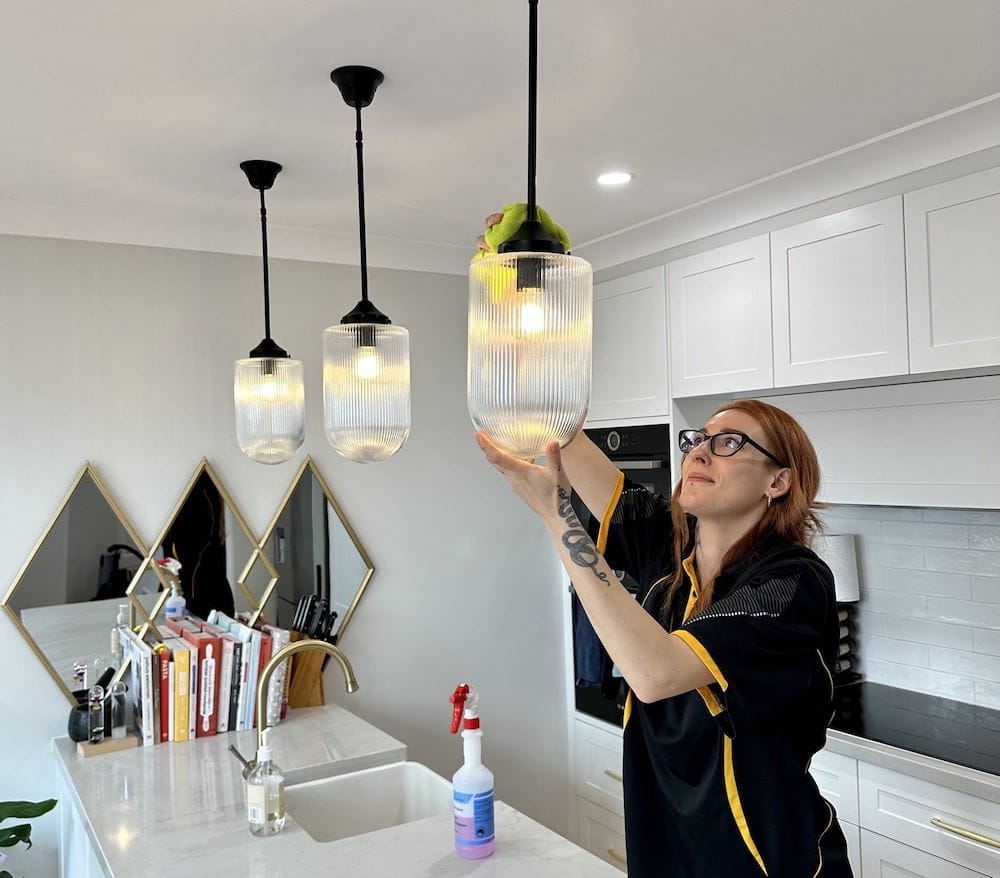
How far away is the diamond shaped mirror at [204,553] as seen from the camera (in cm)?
285

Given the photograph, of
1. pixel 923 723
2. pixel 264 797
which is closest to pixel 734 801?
pixel 264 797

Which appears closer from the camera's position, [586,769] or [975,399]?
[975,399]

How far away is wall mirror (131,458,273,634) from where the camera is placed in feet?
9.36

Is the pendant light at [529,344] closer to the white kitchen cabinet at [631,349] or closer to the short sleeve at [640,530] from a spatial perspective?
the short sleeve at [640,530]

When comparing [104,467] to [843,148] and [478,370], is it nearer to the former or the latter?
[478,370]

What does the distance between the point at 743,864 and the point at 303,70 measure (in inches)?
64.4

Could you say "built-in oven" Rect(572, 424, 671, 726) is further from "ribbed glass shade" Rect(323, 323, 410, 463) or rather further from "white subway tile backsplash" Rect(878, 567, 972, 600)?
"ribbed glass shade" Rect(323, 323, 410, 463)

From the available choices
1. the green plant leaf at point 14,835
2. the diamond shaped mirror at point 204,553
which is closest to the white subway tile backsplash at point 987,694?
the diamond shaped mirror at point 204,553

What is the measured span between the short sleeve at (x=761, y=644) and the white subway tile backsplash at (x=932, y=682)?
156 cm

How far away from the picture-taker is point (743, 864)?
146 cm

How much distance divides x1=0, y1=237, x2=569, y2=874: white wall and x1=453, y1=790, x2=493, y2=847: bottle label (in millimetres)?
1454

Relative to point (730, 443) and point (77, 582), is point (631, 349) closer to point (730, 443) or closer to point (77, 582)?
point (730, 443)

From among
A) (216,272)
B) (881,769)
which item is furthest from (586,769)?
(216,272)

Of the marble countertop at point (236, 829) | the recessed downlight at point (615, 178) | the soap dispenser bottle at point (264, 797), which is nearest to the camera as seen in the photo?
the marble countertop at point (236, 829)
